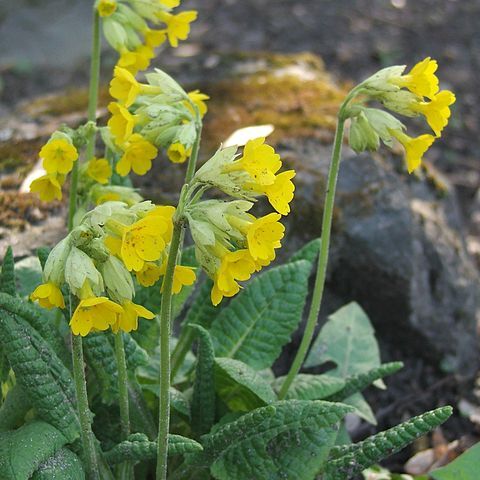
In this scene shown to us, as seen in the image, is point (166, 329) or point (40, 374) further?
point (40, 374)

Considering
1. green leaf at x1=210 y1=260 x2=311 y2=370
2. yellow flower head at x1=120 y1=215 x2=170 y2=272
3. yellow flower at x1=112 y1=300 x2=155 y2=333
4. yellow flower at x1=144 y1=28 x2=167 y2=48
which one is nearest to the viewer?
yellow flower head at x1=120 y1=215 x2=170 y2=272

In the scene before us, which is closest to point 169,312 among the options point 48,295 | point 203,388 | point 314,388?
point 48,295

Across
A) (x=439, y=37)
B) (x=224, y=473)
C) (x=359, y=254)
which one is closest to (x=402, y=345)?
(x=359, y=254)

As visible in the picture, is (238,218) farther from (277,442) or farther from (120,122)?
(277,442)

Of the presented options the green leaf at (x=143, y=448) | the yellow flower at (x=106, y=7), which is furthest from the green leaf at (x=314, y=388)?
the yellow flower at (x=106, y=7)

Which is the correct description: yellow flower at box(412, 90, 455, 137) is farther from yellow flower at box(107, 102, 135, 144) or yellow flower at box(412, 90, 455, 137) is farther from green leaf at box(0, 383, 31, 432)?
green leaf at box(0, 383, 31, 432)

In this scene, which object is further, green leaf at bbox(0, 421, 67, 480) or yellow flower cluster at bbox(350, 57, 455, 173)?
yellow flower cluster at bbox(350, 57, 455, 173)

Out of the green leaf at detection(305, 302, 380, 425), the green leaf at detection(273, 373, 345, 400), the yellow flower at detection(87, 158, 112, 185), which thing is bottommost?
the green leaf at detection(305, 302, 380, 425)

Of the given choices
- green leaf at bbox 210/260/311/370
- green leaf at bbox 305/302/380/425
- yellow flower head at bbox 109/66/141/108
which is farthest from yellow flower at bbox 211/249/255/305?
green leaf at bbox 305/302/380/425
